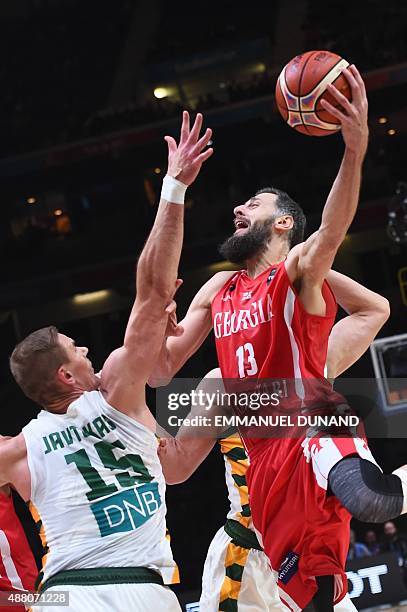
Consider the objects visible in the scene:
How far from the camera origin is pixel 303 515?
3877 millimetres

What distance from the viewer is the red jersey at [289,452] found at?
12.6ft

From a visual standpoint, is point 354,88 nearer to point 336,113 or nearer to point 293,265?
point 336,113

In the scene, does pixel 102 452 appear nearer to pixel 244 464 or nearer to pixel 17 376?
pixel 17 376

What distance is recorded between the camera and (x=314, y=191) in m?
18.0

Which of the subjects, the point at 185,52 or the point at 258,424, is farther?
the point at 185,52

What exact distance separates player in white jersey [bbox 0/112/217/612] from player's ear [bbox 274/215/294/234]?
4.40 feet

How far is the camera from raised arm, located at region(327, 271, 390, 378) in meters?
4.57

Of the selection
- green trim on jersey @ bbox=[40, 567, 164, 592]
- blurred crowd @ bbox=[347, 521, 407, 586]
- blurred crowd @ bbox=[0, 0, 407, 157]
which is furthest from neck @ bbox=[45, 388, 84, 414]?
blurred crowd @ bbox=[0, 0, 407, 157]

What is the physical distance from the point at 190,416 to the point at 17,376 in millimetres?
1763

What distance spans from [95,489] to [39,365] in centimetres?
49

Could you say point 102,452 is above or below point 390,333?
below

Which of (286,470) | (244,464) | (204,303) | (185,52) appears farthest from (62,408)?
(185,52)

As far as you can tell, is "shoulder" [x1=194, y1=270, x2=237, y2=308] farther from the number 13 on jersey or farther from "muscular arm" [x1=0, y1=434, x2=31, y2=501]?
"muscular arm" [x1=0, y1=434, x2=31, y2=501]

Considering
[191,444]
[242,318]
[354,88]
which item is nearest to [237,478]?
[191,444]
